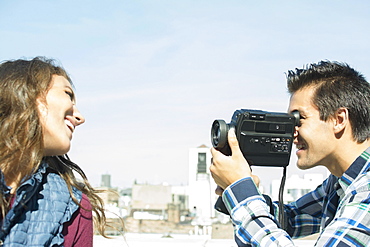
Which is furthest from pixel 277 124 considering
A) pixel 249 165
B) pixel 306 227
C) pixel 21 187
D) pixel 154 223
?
pixel 154 223

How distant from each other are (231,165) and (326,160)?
0.42m

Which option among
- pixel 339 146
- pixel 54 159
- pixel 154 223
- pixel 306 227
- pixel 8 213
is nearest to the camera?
pixel 8 213

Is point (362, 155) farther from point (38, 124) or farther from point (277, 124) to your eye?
point (38, 124)

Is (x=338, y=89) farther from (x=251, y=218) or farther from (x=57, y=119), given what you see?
(x=57, y=119)

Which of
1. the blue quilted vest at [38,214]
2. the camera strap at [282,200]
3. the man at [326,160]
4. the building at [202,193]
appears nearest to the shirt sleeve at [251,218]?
the man at [326,160]

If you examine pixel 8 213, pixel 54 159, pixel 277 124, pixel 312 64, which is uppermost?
pixel 312 64

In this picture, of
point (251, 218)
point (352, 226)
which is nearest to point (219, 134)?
point (251, 218)

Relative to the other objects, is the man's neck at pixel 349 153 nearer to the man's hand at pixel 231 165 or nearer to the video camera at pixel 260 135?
the video camera at pixel 260 135

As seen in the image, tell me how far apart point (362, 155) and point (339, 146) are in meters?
0.10

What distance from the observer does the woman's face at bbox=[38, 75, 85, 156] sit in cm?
182

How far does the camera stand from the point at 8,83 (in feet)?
6.10

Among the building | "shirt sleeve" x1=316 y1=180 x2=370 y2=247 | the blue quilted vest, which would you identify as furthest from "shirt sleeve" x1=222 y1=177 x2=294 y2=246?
the building

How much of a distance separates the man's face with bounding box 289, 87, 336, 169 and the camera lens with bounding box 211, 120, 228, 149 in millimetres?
341

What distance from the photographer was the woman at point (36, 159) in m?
1.74
